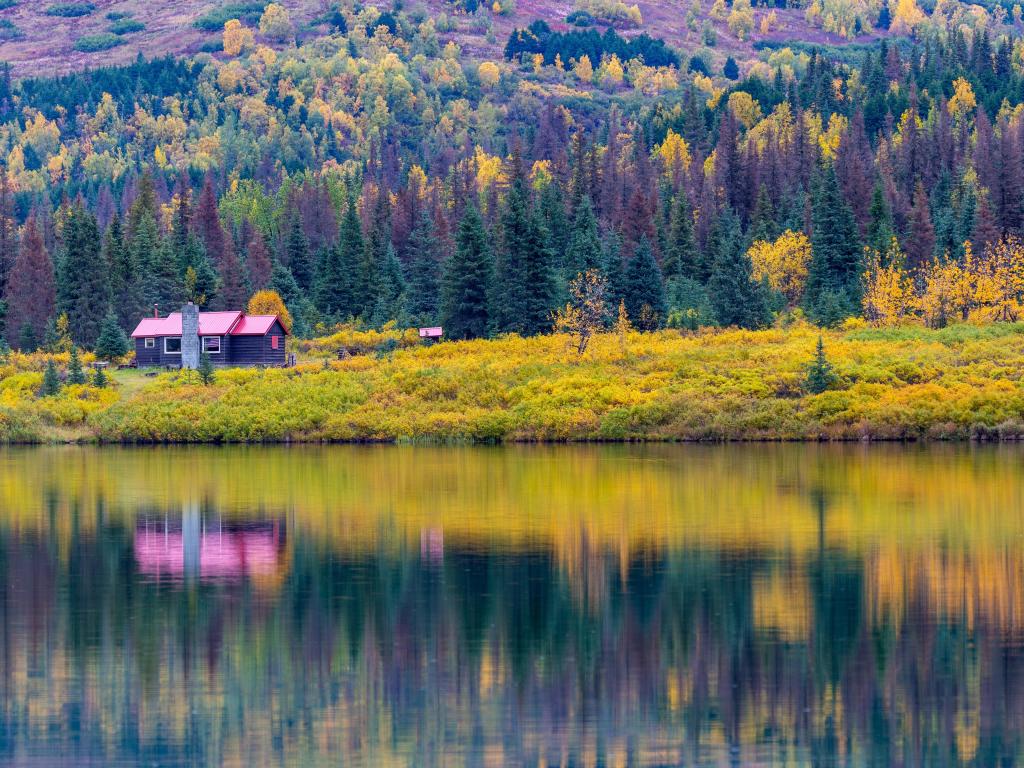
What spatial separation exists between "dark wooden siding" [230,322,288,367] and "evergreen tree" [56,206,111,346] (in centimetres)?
1480

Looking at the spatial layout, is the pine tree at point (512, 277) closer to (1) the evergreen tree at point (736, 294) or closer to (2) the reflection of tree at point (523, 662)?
(1) the evergreen tree at point (736, 294)

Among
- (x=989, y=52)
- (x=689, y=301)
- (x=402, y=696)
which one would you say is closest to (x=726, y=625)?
(x=402, y=696)

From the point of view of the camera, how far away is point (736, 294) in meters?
92.1

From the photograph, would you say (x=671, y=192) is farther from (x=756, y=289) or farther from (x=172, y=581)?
(x=172, y=581)

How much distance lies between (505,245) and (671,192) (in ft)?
155

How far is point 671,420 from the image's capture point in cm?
6669

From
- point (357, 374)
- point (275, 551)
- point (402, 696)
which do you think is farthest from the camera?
point (357, 374)

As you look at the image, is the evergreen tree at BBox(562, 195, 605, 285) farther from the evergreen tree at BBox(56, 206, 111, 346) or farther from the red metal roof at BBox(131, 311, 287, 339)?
the evergreen tree at BBox(56, 206, 111, 346)

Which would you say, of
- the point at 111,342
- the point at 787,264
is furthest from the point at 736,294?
the point at 111,342

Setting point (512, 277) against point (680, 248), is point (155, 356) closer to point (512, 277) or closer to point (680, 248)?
point (512, 277)

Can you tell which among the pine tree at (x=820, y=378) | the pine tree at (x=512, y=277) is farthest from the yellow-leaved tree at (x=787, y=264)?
the pine tree at (x=820, y=378)

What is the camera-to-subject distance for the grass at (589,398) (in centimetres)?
6481

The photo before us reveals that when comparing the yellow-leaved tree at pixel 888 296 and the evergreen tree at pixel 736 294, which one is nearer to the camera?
the yellow-leaved tree at pixel 888 296

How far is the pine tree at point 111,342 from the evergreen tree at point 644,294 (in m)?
29.9
